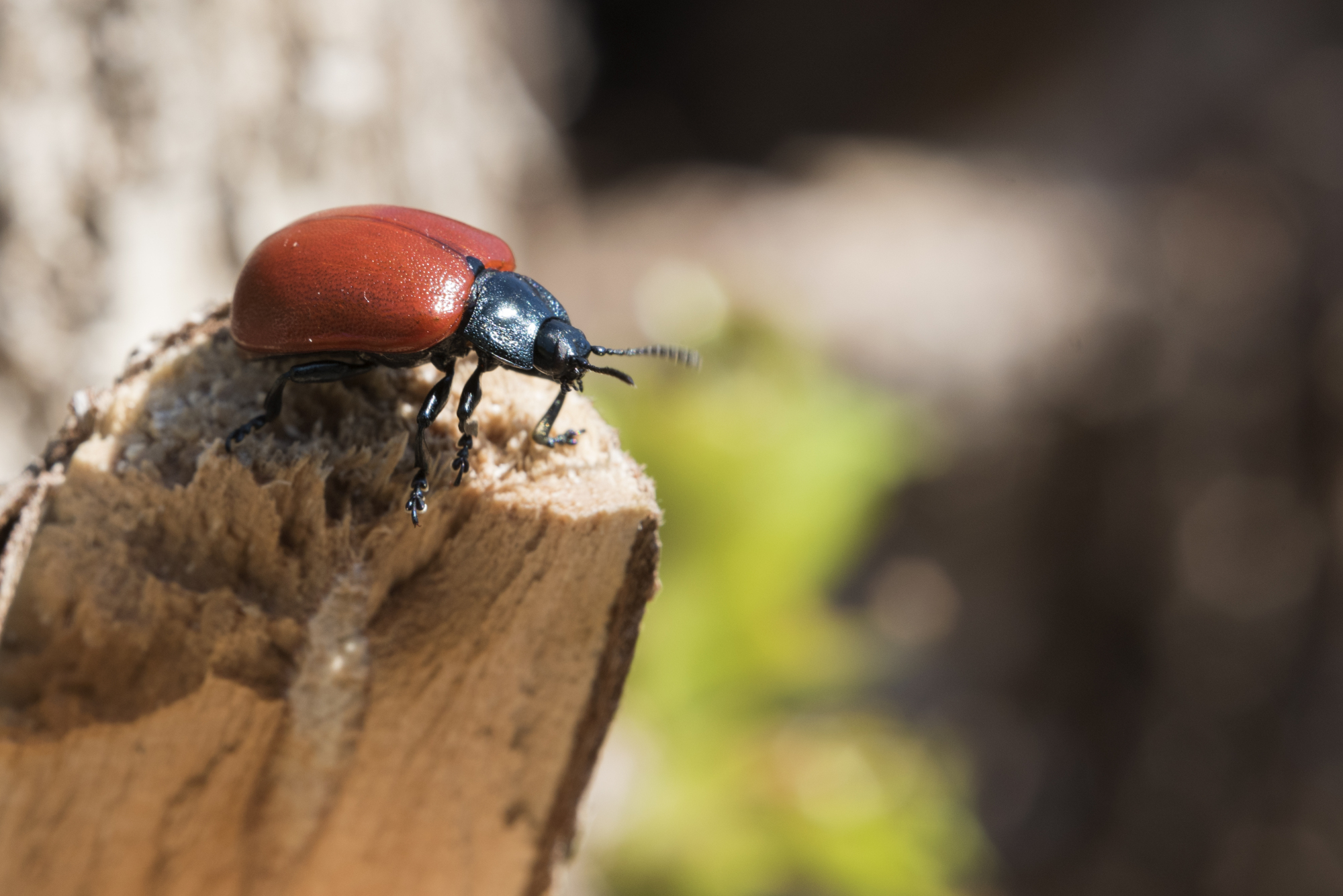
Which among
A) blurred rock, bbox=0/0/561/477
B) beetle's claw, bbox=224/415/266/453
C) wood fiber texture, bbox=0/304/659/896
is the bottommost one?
wood fiber texture, bbox=0/304/659/896

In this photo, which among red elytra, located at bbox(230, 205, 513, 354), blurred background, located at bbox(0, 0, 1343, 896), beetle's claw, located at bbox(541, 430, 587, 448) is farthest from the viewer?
blurred background, located at bbox(0, 0, 1343, 896)

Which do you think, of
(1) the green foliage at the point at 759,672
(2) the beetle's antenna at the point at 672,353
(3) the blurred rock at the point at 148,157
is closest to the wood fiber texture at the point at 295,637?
(2) the beetle's antenna at the point at 672,353

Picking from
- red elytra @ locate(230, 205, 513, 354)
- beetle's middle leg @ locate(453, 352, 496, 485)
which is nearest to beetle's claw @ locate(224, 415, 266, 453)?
red elytra @ locate(230, 205, 513, 354)

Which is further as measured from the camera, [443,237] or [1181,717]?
[1181,717]

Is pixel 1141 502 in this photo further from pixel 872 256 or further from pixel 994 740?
pixel 872 256

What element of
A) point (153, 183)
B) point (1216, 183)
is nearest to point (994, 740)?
point (1216, 183)

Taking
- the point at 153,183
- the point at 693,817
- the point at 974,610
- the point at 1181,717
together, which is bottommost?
the point at 693,817

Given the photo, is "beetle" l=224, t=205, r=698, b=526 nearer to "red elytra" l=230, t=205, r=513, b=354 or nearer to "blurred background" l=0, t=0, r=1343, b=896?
"red elytra" l=230, t=205, r=513, b=354

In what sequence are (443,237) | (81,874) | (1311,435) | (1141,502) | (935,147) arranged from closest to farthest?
(81,874) → (443,237) → (1311,435) → (1141,502) → (935,147)
